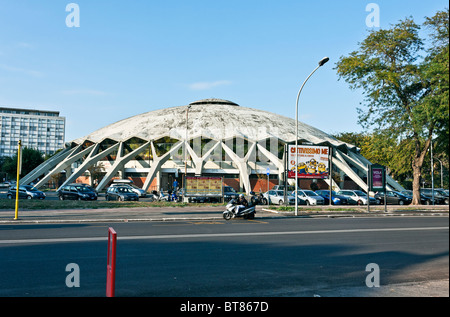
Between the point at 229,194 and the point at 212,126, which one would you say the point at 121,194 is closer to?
the point at 229,194

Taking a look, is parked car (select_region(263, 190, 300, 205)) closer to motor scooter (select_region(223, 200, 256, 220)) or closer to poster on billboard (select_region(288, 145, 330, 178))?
poster on billboard (select_region(288, 145, 330, 178))

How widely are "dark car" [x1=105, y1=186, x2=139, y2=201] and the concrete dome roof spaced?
69.1 ft

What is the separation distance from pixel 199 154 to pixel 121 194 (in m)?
21.6

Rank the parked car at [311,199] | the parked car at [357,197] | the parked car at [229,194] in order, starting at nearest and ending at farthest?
the parked car at [311,199]
the parked car at [229,194]
the parked car at [357,197]

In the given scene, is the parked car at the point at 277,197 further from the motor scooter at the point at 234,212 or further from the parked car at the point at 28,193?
the parked car at the point at 28,193

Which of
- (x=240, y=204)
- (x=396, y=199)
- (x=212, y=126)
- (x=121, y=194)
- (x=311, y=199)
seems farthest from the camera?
(x=212, y=126)

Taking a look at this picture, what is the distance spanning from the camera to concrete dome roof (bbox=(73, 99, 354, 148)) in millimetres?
55531

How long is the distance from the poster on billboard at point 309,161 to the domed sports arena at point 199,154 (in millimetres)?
19828

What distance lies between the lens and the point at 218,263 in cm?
759

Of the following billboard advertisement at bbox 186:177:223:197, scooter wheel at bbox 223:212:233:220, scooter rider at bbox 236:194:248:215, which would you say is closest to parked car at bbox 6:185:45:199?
billboard advertisement at bbox 186:177:223:197

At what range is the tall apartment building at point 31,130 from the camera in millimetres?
142500

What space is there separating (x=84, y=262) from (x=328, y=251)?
5986 mm

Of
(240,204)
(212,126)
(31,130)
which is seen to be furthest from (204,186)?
(31,130)

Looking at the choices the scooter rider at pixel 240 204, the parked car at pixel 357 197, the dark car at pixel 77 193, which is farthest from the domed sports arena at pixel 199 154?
the scooter rider at pixel 240 204
